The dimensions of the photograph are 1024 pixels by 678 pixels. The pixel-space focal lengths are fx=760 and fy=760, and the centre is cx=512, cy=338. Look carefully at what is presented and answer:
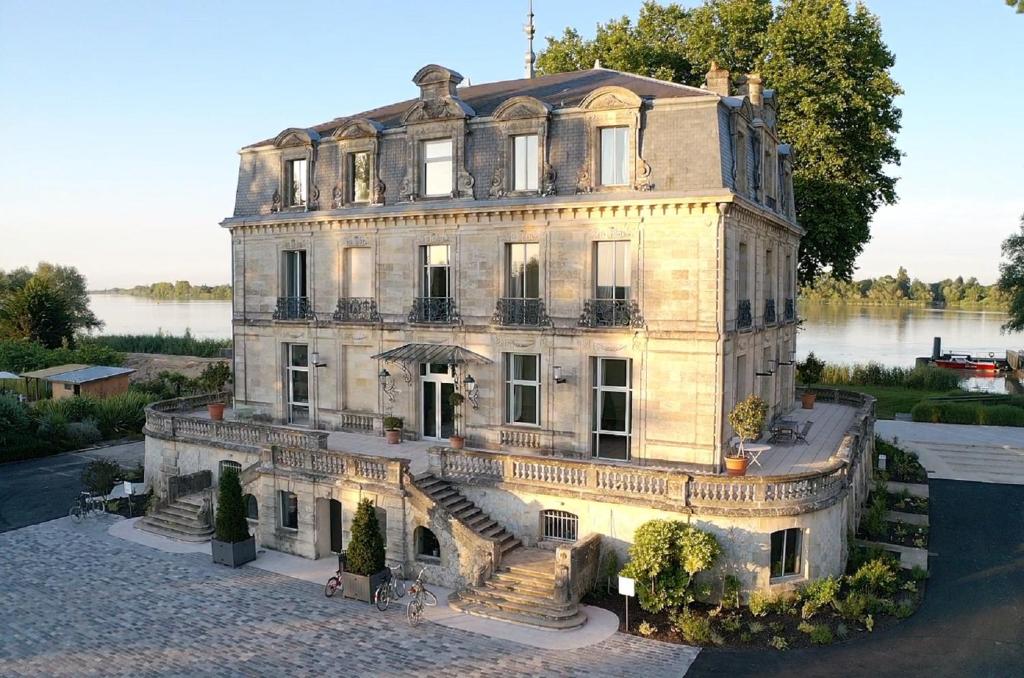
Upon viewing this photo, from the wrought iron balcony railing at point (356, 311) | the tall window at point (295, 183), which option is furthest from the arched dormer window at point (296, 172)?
the wrought iron balcony railing at point (356, 311)

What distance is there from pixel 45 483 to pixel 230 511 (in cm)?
1206

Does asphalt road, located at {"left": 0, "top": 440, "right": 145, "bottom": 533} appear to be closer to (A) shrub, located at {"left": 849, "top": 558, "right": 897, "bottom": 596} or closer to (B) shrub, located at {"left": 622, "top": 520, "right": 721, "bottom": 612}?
(B) shrub, located at {"left": 622, "top": 520, "right": 721, "bottom": 612}

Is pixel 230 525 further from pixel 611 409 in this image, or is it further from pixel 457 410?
pixel 611 409

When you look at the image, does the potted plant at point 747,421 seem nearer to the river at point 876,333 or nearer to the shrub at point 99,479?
the shrub at point 99,479

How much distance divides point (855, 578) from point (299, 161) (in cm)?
1926

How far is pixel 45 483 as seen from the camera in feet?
84.1

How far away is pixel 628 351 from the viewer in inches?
746

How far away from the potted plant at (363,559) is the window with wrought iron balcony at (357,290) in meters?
8.11

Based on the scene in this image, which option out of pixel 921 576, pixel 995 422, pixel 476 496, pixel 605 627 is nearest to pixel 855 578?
pixel 921 576

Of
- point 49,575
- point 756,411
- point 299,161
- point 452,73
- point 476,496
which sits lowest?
point 49,575

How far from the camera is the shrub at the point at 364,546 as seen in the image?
51.6 feet

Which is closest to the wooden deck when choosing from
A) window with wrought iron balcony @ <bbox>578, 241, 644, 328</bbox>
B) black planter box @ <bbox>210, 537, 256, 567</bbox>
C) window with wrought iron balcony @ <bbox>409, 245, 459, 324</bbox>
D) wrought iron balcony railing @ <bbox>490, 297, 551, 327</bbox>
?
window with wrought iron balcony @ <bbox>578, 241, 644, 328</bbox>

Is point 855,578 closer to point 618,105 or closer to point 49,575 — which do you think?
point 618,105

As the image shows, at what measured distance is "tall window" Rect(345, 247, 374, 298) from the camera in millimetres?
22922
